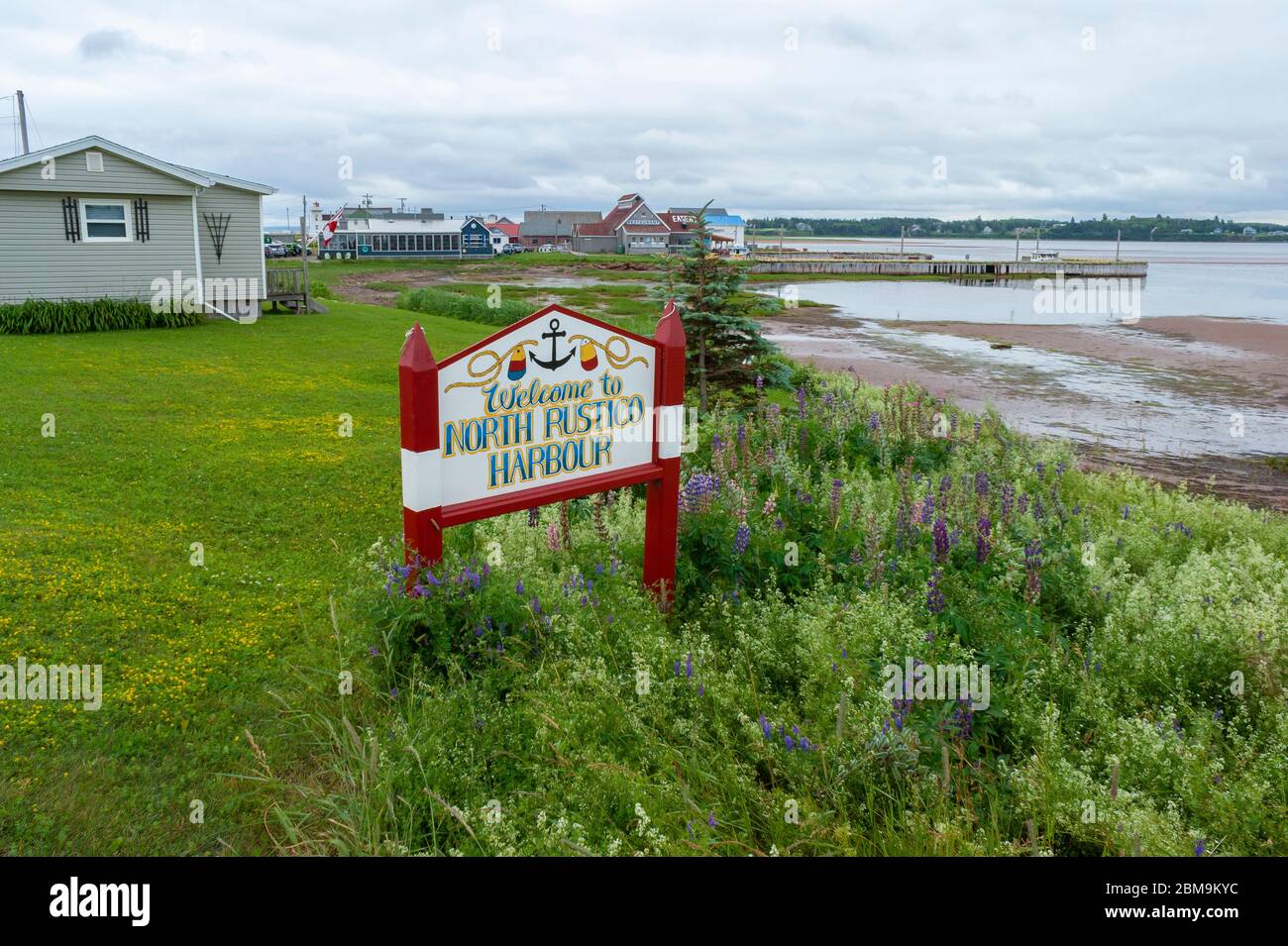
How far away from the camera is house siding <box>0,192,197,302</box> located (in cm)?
2178

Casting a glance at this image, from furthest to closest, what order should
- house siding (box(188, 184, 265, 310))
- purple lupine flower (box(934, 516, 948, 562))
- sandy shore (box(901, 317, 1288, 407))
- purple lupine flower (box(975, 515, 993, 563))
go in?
1. sandy shore (box(901, 317, 1288, 407))
2. house siding (box(188, 184, 265, 310))
3. purple lupine flower (box(975, 515, 993, 563))
4. purple lupine flower (box(934, 516, 948, 562))

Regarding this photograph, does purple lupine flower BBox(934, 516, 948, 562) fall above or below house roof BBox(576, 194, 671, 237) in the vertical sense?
below

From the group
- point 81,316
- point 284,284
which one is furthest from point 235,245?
point 81,316

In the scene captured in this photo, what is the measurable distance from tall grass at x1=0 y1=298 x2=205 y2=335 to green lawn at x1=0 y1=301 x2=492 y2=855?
19.0 feet

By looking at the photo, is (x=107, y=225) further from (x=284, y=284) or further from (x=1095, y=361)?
(x=1095, y=361)

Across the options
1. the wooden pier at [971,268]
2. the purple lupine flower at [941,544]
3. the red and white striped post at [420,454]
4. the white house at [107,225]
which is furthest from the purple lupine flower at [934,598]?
the wooden pier at [971,268]

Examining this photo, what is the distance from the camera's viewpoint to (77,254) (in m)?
22.6

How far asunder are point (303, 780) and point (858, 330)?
33.9m

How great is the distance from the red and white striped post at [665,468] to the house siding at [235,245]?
904 inches

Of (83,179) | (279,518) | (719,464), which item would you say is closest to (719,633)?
(719,464)

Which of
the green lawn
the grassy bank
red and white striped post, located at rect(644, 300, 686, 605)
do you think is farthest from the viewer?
red and white striped post, located at rect(644, 300, 686, 605)

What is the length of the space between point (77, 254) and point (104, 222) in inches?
41.7

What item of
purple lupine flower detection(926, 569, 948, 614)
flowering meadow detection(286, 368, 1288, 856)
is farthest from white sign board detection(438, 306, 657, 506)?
purple lupine flower detection(926, 569, 948, 614)

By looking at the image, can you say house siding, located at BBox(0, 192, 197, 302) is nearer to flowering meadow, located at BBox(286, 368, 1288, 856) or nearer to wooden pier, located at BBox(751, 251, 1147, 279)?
flowering meadow, located at BBox(286, 368, 1288, 856)
